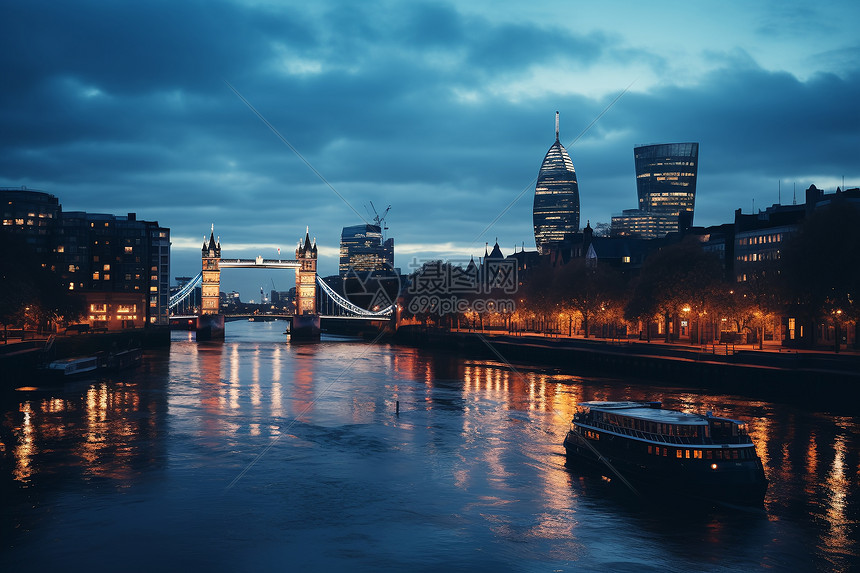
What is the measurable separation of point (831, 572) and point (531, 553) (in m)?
10.4

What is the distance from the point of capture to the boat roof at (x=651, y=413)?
40.0 meters

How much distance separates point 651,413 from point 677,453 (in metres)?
4.91

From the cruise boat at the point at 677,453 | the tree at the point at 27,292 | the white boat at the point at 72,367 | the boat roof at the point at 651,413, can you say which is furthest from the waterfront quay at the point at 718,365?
the tree at the point at 27,292

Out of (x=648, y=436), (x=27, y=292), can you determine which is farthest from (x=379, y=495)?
(x=27, y=292)

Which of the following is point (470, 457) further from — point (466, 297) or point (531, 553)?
point (466, 297)

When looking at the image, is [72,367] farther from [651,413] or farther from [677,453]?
[677,453]

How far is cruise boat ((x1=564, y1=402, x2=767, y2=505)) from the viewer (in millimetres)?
37000

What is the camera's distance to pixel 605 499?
3759cm

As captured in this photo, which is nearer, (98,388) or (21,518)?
(21,518)

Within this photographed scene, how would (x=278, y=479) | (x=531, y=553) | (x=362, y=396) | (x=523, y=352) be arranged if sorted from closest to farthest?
(x=531, y=553), (x=278, y=479), (x=362, y=396), (x=523, y=352)

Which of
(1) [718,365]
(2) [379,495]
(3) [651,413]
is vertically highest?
(1) [718,365]

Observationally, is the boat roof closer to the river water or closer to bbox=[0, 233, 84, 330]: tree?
the river water

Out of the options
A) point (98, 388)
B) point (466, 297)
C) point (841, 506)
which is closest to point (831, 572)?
point (841, 506)

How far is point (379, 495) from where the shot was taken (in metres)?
38.4
